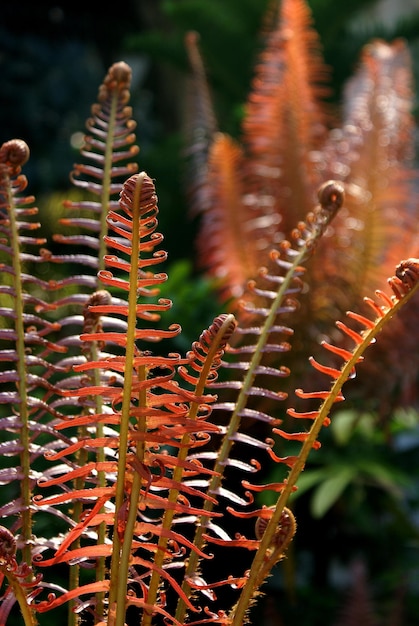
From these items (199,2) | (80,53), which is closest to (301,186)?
(199,2)

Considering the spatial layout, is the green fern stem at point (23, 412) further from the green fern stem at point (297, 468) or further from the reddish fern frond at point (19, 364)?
the green fern stem at point (297, 468)

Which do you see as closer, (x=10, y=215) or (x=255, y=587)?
(x=255, y=587)

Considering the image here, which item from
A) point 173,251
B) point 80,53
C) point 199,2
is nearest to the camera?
point 173,251

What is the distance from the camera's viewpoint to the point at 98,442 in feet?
2.13

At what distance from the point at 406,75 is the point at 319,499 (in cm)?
100

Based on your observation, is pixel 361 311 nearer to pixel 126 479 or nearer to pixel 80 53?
pixel 126 479

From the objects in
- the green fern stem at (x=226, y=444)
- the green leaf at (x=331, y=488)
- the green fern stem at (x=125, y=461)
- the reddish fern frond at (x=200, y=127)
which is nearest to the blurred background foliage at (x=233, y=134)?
the green leaf at (x=331, y=488)

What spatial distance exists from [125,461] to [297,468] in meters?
0.13

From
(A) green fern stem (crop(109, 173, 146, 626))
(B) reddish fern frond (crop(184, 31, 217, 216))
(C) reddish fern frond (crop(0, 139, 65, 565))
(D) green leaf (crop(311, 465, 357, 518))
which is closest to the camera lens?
(A) green fern stem (crop(109, 173, 146, 626))

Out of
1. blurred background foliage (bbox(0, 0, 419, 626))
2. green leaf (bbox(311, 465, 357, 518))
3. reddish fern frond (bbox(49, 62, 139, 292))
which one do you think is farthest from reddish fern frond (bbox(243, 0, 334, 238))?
reddish fern frond (bbox(49, 62, 139, 292))

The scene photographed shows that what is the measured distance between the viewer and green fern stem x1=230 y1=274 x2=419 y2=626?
2.15 feet

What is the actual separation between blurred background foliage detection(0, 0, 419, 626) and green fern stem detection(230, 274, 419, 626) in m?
0.77

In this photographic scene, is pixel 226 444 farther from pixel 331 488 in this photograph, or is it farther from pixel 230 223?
pixel 230 223

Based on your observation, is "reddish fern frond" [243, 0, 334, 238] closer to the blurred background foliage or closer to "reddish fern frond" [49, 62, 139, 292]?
the blurred background foliage
